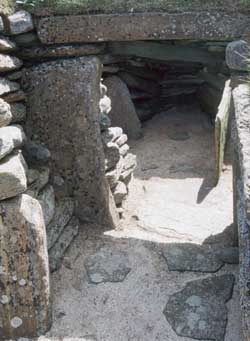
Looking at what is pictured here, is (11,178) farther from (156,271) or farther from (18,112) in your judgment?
(156,271)

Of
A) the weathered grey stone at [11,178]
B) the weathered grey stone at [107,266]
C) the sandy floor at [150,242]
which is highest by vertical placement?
the weathered grey stone at [11,178]

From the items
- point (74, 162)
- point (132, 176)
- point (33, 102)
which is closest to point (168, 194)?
point (132, 176)

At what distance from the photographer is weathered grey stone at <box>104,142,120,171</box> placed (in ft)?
15.8

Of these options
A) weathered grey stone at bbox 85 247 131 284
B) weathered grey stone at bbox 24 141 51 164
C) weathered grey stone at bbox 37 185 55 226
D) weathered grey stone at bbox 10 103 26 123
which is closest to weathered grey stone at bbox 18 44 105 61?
weathered grey stone at bbox 10 103 26 123

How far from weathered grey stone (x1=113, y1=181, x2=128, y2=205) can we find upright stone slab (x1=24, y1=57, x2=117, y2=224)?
44 cm

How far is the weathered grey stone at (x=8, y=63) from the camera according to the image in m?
3.88

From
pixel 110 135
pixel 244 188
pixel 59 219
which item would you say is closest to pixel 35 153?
pixel 59 219

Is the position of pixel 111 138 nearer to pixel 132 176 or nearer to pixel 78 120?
pixel 78 120

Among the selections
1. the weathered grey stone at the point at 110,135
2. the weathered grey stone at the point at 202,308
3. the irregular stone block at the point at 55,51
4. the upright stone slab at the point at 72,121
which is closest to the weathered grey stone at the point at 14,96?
the upright stone slab at the point at 72,121

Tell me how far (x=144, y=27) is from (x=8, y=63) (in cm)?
117

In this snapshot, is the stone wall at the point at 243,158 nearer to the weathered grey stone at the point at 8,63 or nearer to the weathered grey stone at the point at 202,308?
the weathered grey stone at the point at 202,308

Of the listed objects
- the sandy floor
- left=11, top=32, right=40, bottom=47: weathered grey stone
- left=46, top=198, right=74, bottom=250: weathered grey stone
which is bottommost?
the sandy floor

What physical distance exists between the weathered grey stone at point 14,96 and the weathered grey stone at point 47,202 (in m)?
0.76

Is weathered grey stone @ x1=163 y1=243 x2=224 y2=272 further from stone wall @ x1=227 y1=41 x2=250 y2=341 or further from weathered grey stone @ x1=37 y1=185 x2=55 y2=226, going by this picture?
weathered grey stone @ x1=37 y1=185 x2=55 y2=226
